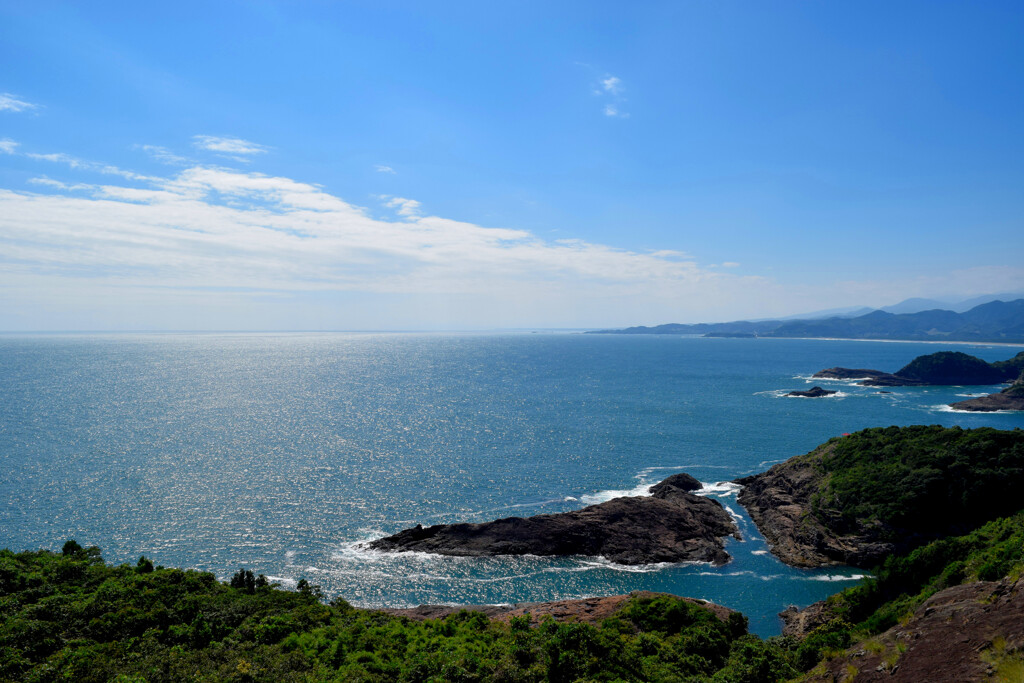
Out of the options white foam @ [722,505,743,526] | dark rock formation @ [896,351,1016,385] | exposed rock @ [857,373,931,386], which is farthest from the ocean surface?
dark rock formation @ [896,351,1016,385]

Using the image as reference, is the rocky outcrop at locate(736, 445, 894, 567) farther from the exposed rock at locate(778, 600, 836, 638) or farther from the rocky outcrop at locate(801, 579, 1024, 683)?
the rocky outcrop at locate(801, 579, 1024, 683)

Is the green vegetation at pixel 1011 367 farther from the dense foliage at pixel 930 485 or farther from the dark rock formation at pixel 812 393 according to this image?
the dense foliage at pixel 930 485

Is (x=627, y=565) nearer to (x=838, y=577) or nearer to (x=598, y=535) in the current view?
(x=598, y=535)

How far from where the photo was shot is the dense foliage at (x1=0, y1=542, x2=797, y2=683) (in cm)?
2495

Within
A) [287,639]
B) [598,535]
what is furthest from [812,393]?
[287,639]

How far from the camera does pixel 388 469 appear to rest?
83.2 metres

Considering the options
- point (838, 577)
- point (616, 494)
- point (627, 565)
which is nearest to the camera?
point (838, 577)

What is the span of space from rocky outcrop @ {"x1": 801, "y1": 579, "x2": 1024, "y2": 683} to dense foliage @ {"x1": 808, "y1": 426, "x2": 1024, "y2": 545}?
37001mm

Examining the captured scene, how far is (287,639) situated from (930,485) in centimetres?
7070

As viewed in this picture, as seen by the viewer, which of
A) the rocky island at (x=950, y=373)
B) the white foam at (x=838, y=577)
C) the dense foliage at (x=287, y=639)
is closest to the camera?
the dense foliage at (x=287, y=639)

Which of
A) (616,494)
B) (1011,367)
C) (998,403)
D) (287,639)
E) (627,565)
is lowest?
(627,565)

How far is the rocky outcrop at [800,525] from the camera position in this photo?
54.7 m

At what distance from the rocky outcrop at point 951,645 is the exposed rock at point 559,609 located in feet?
54.0

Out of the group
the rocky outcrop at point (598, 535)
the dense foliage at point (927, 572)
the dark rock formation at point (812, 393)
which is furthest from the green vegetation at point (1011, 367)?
the dense foliage at point (927, 572)
